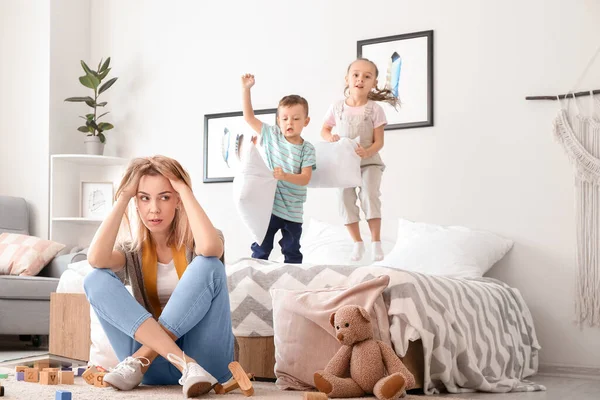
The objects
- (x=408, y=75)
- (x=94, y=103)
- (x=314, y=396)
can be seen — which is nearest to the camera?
(x=314, y=396)

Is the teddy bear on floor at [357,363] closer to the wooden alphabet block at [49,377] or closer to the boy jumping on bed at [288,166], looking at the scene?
the wooden alphabet block at [49,377]

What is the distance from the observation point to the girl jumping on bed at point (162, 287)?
6.93ft

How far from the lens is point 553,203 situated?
3.47 m

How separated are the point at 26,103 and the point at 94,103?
0.49m

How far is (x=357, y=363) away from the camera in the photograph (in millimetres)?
2172

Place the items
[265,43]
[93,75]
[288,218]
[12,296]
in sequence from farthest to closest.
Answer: [93,75], [265,43], [12,296], [288,218]

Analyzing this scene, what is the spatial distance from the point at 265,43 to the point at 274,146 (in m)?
1.28

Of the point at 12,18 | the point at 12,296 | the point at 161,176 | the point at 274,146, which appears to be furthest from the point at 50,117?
the point at 161,176

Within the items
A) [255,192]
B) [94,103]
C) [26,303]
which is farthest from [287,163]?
[94,103]

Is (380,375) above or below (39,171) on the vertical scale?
below

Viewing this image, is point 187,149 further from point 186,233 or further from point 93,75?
point 186,233

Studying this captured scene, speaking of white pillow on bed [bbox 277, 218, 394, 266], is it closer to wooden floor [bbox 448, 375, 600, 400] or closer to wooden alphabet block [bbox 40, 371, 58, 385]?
wooden floor [bbox 448, 375, 600, 400]

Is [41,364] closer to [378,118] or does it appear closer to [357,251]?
[357,251]

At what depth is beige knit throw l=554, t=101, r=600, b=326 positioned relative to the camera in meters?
3.35
